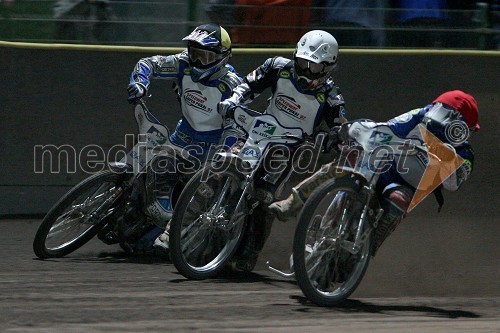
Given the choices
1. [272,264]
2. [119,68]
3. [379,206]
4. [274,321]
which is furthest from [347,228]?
[119,68]

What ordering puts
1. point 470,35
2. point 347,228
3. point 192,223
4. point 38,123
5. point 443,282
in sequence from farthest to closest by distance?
point 470,35 < point 38,123 < point 443,282 < point 192,223 < point 347,228

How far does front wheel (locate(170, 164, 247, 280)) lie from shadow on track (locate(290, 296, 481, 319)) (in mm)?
838

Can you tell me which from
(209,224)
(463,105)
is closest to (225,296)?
(209,224)

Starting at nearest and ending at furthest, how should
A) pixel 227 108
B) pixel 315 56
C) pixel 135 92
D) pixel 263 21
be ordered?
1. pixel 315 56
2. pixel 227 108
3. pixel 135 92
4. pixel 263 21

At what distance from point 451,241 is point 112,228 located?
3336 mm

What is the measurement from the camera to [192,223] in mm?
7238

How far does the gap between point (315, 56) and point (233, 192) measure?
1.17m

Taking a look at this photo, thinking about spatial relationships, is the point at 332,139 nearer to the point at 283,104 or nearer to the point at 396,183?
the point at 283,104

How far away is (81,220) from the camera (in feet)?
26.0

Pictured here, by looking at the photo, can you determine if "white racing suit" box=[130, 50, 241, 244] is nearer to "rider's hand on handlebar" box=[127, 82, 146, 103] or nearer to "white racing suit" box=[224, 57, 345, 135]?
"rider's hand on handlebar" box=[127, 82, 146, 103]

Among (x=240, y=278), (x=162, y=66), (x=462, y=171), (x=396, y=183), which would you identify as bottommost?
(x=240, y=278)

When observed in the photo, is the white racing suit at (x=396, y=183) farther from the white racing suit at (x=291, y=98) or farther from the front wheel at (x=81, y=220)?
the front wheel at (x=81, y=220)

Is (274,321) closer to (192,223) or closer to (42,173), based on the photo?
(192,223)

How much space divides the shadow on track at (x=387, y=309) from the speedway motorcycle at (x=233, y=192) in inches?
34.5
